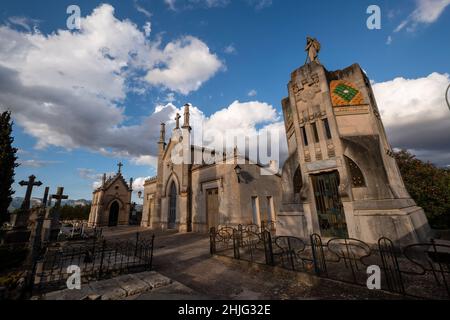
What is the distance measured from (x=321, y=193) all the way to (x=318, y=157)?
158 centimetres

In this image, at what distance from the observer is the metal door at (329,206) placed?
7.23m

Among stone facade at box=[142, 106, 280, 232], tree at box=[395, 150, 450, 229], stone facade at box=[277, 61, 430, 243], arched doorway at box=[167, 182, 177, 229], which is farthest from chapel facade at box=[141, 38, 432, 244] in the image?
arched doorway at box=[167, 182, 177, 229]

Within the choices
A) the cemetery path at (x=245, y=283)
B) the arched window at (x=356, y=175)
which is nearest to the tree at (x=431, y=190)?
the arched window at (x=356, y=175)

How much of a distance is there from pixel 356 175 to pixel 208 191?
35.7 feet

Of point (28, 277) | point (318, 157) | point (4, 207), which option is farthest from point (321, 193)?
point (4, 207)

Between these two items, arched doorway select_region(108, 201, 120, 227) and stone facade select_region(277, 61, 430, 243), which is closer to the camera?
stone facade select_region(277, 61, 430, 243)

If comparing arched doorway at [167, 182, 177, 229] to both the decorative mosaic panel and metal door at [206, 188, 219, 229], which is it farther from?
the decorative mosaic panel

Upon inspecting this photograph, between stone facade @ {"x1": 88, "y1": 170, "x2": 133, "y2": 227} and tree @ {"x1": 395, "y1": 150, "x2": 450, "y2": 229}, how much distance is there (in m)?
33.8

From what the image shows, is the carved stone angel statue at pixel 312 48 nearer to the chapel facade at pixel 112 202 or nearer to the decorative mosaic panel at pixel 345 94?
the decorative mosaic panel at pixel 345 94

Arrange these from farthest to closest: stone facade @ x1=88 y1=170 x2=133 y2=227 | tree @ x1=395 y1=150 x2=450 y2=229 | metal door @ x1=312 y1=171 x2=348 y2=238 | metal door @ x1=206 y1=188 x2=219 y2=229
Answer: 1. stone facade @ x1=88 y1=170 x2=133 y2=227
2. metal door @ x1=206 y1=188 x2=219 y2=229
3. tree @ x1=395 y1=150 x2=450 y2=229
4. metal door @ x1=312 y1=171 x2=348 y2=238

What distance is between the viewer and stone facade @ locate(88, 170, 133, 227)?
2712 cm

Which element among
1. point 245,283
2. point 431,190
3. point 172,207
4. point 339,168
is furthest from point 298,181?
point 172,207
